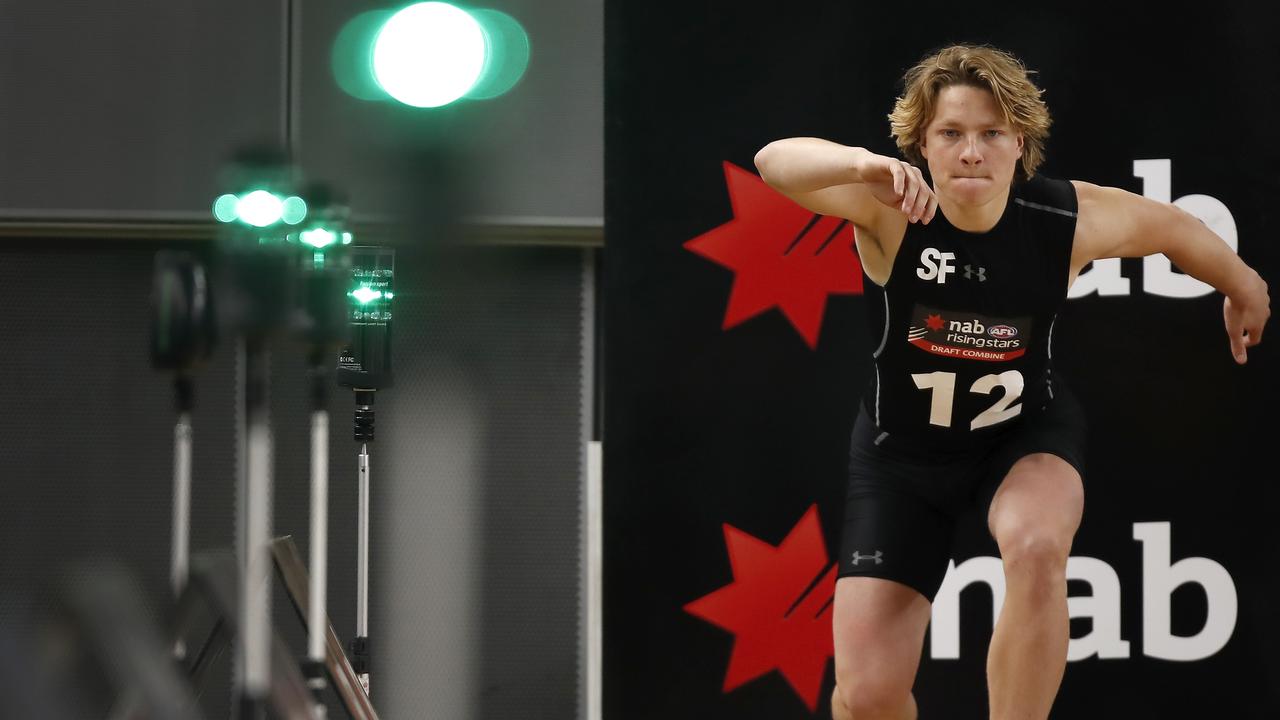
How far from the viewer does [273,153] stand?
5.15 ft

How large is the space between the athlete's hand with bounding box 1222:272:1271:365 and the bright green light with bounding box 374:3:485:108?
2.13m

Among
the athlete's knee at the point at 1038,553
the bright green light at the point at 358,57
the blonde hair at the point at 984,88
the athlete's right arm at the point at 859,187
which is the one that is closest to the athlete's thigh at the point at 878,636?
the athlete's knee at the point at 1038,553

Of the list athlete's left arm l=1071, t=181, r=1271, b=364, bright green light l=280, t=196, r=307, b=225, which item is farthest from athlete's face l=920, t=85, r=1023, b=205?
bright green light l=280, t=196, r=307, b=225

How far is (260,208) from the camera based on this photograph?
1547 millimetres

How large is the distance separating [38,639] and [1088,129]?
262 cm

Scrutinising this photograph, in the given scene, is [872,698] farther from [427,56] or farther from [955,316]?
[427,56]

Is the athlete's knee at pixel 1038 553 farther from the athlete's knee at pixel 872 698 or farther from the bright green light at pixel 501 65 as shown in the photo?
the bright green light at pixel 501 65

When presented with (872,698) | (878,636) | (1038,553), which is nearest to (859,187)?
(1038,553)

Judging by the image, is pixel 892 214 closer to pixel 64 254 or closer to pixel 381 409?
pixel 381 409

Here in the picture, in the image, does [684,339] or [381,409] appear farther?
[381,409]

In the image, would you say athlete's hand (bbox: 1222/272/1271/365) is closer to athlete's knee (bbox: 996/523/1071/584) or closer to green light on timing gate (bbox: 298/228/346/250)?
athlete's knee (bbox: 996/523/1071/584)

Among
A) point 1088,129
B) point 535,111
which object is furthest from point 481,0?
point 1088,129

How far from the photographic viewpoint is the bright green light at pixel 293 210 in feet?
5.20

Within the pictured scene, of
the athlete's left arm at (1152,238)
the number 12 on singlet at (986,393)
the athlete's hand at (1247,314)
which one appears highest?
the athlete's left arm at (1152,238)
